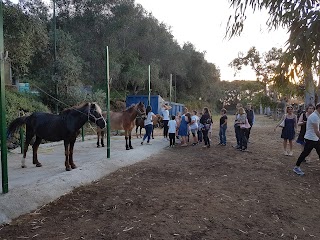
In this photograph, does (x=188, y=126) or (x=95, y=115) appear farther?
(x=188, y=126)

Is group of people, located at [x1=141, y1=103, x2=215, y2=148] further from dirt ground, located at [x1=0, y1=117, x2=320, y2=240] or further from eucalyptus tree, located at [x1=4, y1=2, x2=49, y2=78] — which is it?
Result: eucalyptus tree, located at [x1=4, y1=2, x2=49, y2=78]

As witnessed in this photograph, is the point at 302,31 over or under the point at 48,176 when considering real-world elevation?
over

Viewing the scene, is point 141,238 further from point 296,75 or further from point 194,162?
point 194,162

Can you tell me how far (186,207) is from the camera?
4844 millimetres

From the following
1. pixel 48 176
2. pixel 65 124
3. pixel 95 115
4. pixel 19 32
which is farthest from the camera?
pixel 19 32

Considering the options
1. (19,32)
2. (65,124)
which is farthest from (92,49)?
(65,124)

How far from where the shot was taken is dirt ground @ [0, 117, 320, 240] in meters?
3.92

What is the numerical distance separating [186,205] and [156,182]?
5.44ft

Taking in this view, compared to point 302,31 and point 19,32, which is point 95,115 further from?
point 19,32

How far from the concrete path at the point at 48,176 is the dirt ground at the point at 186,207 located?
0.22 meters

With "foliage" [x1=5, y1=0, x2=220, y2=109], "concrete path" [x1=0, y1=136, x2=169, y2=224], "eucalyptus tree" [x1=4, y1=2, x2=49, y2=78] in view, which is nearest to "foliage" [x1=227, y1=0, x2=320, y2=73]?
"concrete path" [x1=0, y1=136, x2=169, y2=224]

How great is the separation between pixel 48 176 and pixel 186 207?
316 cm

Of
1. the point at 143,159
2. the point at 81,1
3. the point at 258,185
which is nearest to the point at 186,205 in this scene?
the point at 258,185


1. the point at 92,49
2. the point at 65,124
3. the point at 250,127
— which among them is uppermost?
the point at 92,49
